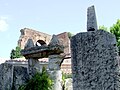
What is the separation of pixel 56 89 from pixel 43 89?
16.3 inches

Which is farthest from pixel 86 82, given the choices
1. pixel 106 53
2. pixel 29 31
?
pixel 29 31

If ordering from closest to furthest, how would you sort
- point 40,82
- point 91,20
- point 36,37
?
point 91,20 < point 40,82 < point 36,37

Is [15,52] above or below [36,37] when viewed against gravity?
below

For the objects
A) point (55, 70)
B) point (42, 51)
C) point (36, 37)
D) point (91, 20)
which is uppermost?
point (36, 37)

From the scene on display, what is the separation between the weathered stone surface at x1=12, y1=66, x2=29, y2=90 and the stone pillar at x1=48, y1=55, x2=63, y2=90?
954 mm

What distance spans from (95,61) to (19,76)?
387cm

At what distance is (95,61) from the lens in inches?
200

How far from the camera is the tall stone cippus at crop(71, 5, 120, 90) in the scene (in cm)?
490

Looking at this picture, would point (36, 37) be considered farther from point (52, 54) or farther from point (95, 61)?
point (95, 61)

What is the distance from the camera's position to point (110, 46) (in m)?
4.97

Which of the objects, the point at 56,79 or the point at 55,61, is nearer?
the point at 56,79

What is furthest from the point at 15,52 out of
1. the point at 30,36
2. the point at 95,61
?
the point at 95,61

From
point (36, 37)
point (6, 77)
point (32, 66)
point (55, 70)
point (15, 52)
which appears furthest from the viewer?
point (36, 37)

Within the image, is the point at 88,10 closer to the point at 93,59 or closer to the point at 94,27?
the point at 94,27
